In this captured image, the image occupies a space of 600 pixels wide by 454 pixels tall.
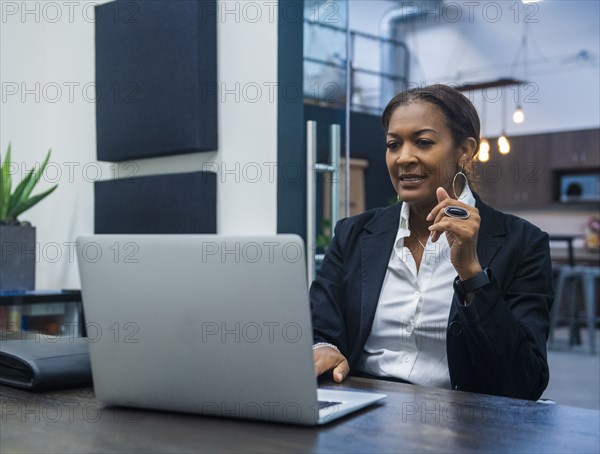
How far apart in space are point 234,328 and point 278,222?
71.3 inches

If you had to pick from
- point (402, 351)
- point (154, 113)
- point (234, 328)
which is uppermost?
point (154, 113)

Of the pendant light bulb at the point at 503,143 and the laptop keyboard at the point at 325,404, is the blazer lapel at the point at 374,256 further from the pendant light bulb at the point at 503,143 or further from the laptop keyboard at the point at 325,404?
the pendant light bulb at the point at 503,143

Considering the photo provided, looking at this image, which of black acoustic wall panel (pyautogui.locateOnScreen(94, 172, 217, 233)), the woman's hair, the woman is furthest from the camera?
black acoustic wall panel (pyautogui.locateOnScreen(94, 172, 217, 233))

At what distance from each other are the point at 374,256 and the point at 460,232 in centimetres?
41

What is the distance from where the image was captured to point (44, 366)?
4.68 ft

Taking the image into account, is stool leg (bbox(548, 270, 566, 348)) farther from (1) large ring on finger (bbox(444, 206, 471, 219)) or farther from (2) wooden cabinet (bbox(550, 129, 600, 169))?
(1) large ring on finger (bbox(444, 206, 471, 219))

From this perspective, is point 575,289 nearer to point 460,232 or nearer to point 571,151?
point 571,151

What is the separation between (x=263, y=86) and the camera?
3000 millimetres

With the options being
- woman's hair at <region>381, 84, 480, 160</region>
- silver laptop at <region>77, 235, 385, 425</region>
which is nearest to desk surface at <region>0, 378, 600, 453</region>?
silver laptop at <region>77, 235, 385, 425</region>

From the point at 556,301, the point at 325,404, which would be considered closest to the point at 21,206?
the point at 325,404

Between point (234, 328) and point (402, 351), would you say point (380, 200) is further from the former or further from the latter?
point (234, 328)

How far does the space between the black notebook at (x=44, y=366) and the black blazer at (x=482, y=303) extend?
1.82 feet

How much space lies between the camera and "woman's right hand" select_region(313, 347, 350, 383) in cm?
152

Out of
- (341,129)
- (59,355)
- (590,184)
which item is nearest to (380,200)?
A: (341,129)
